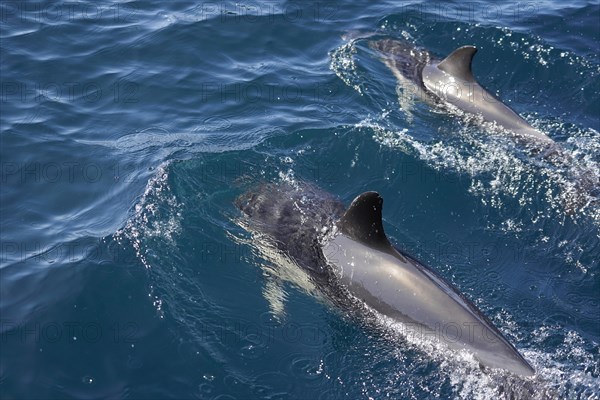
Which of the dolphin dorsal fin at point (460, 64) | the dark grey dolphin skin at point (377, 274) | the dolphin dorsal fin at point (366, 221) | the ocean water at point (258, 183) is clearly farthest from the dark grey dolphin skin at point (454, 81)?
the dolphin dorsal fin at point (366, 221)

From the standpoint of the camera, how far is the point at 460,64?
14.3 metres

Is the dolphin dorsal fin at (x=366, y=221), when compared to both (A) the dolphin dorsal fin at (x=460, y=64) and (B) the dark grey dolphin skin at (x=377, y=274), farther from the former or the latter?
(A) the dolphin dorsal fin at (x=460, y=64)

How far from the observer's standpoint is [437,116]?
45.5 feet

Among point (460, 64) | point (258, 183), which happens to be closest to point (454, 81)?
point (460, 64)

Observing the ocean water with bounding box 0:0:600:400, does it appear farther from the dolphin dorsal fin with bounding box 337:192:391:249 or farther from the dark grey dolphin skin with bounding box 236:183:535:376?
the dolphin dorsal fin with bounding box 337:192:391:249

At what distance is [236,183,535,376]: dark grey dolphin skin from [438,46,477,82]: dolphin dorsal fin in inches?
214

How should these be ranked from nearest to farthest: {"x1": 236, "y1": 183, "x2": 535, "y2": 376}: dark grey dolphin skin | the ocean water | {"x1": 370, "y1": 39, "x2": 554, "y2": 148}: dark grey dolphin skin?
{"x1": 236, "y1": 183, "x2": 535, "y2": 376}: dark grey dolphin skin
the ocean water
{"x1": 370, "y1": 39, "x2": 554, "y2": 148}: dark grey dolphin skin

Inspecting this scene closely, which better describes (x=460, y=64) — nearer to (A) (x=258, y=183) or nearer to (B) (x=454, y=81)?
(B) (x=454, y=81)

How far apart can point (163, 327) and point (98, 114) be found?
5.76 meters

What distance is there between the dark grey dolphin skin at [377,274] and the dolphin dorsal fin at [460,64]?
542 cm

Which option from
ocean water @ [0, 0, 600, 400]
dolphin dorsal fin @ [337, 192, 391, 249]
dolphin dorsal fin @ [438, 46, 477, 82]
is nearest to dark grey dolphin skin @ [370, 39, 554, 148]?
dolphin dorsal fin @ [438, 46, 477, 82]

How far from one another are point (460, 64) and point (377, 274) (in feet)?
22.7

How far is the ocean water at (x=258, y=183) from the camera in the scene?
27.2 feet

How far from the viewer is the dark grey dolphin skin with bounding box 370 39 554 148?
13.2 m
